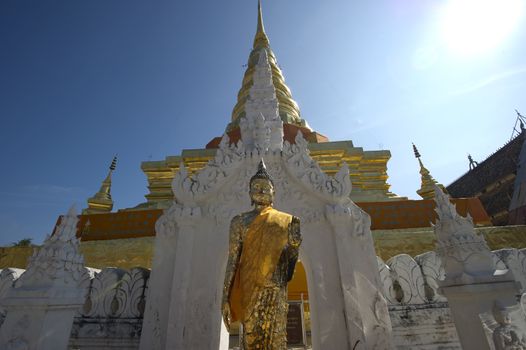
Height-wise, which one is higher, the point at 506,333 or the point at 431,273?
the point at 431,273

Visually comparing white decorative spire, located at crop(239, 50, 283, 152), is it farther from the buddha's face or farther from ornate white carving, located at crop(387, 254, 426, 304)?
ornate white carving, located at crop(387, 254, 426, 304)

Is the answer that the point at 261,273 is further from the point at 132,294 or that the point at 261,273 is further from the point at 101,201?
the point at 101,201

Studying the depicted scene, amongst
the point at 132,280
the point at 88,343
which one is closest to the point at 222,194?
the point at 132,280

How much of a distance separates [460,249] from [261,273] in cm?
281

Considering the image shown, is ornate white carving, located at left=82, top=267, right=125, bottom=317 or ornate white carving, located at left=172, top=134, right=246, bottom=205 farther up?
ornate white carving, located at left=172, top=134, right=246, bottom=205

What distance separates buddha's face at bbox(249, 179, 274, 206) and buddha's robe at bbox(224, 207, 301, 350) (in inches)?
6.5

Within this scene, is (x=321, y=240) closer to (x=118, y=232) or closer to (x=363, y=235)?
(x=363, y=235)

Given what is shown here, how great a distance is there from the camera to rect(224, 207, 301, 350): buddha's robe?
2.48 m

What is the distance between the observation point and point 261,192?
3029 mm

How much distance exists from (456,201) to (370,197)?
3.46 meters

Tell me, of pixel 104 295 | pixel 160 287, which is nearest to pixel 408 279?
pixel 160 287

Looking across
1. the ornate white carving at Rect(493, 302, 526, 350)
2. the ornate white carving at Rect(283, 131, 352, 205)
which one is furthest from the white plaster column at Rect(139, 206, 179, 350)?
the ornate white carving at Rect(493, 302, 526, 350)

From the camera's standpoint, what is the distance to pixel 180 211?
4.50 metres

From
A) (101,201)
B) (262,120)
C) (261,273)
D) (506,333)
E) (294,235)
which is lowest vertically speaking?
(506,333)
